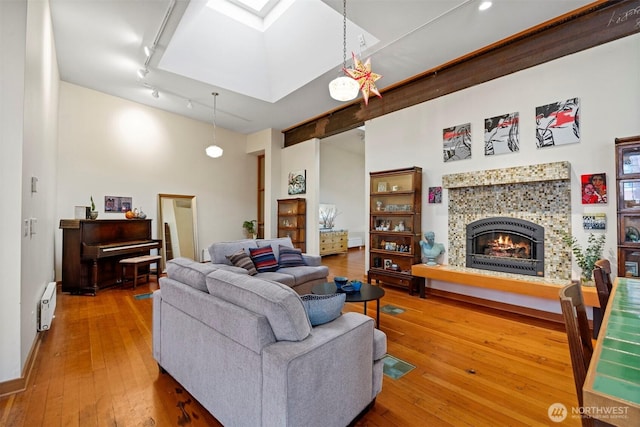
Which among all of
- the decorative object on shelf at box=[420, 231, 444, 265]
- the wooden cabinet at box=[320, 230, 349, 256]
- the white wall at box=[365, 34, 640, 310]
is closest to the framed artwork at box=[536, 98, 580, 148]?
the white wall at box=[365, 34, 640, 310]

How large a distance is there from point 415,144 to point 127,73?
16.5ft

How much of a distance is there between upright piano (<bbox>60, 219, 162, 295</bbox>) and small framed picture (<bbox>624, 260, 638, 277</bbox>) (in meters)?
6.74

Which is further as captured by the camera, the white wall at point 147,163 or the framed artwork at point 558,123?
the white wall at point 147,163

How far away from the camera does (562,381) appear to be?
2156 mm

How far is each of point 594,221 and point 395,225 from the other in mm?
2448

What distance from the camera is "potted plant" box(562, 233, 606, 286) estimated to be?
3.03m

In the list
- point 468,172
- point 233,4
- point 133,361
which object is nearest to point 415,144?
point 468,172

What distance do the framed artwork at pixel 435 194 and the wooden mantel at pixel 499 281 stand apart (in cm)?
104

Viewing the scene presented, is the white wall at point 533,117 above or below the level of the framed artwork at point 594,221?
above

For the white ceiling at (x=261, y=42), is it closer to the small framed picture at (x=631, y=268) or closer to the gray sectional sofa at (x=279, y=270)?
the small framed picture at (x=631, y=268)

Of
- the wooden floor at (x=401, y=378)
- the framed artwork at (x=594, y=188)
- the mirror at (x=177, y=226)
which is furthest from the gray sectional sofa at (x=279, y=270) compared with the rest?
the framed artwork at (x=594, y=188)

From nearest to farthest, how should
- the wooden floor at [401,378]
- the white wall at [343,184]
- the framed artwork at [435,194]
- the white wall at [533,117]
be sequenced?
the wooden floor at [401,378], the white wall at [533,117], the framed artwork at [435,194], the white wall at [343,184]

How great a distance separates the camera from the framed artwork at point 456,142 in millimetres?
4098

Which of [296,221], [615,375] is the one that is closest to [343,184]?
[296,221]
